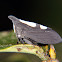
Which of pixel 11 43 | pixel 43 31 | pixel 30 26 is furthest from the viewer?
pixel 11 43

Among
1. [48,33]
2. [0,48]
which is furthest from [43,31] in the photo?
[0,48]

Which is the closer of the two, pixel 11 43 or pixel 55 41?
pixel 55 41

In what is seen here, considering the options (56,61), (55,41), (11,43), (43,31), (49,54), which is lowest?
(56,61)

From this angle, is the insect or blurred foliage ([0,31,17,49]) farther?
blurred foliage ([0,31,17,49])

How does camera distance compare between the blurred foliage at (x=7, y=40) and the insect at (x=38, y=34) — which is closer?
the insect at (x=38, y=34)

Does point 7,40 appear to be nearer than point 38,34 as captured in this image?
No

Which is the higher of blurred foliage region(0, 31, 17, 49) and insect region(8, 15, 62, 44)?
insect region(8, 15, 62, 44)

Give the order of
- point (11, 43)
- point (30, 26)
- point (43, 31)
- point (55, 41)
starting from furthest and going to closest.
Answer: point (11, 43) → point (30, 26) → point (43, 31) → point (55, 41)

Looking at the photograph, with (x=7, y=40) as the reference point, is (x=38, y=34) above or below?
above

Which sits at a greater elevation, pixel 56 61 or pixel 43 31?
pixel 43 31

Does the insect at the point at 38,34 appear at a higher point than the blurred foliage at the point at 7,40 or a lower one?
higher

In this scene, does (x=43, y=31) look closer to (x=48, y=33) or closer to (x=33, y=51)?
(x=48, y=33)
